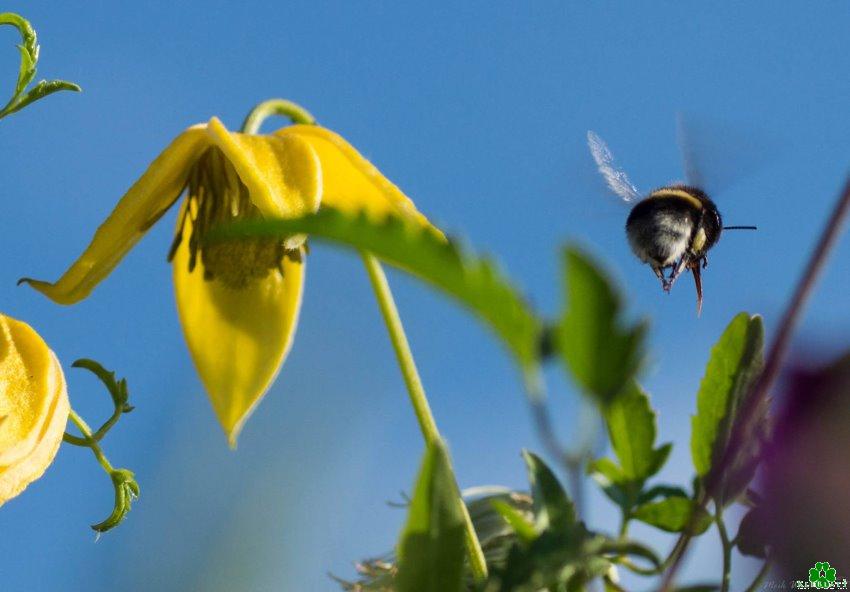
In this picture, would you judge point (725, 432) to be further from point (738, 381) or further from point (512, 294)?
point (512, 294)

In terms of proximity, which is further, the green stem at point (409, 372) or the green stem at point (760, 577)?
the green stem at point (409, 372)

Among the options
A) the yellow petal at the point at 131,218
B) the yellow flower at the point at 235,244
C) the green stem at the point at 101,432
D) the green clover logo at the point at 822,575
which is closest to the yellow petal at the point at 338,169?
the yellow flower at the point at 235,244

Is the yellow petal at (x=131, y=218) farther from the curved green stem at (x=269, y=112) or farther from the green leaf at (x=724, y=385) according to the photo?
the green leaf at (x=724, y=385)

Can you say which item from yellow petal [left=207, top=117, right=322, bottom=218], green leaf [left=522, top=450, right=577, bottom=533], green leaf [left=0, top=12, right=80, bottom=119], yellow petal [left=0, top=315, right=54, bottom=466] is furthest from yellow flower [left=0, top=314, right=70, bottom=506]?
green leaf [left=522, top=450, right=577, bottom=533]

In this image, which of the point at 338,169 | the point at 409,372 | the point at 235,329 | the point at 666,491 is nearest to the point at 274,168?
the point at 338,169

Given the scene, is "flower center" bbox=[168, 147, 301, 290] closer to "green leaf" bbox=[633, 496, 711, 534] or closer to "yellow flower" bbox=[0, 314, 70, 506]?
"yellow flower" bbox=[0, 314, 70, 506]

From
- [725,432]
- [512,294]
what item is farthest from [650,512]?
[512,294]
